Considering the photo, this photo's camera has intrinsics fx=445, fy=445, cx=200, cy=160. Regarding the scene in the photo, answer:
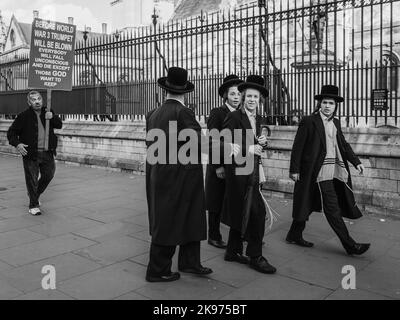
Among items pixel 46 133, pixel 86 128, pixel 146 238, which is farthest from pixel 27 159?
pixel 86 128

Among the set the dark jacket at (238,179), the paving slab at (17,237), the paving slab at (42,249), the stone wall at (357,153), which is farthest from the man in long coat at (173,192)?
the stone wall at (357,153)

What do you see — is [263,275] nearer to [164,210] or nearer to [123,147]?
[164,210]

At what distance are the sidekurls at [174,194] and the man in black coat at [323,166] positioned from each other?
1493 mm

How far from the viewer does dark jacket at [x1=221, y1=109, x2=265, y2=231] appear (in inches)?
172

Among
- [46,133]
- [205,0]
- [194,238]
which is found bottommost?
[194,238]

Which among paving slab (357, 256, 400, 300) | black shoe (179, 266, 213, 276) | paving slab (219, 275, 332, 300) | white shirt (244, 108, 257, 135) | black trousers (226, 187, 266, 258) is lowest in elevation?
paving slab (357, 256, 400, 300)

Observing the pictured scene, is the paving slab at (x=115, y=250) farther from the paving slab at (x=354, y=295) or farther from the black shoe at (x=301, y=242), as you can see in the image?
the paving slab at (x=354, y=295)

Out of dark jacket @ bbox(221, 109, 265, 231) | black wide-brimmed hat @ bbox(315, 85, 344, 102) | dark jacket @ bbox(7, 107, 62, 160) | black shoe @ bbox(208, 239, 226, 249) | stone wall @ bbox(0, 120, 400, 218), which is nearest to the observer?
dark jacket @ bbox(221, 109, 265, 231)

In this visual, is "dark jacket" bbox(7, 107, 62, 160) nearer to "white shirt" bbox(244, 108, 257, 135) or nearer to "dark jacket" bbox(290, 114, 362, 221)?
"white shirt" bbox(244, 108, 257, 135)

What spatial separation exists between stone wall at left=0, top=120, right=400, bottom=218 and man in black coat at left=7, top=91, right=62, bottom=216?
3744 mm

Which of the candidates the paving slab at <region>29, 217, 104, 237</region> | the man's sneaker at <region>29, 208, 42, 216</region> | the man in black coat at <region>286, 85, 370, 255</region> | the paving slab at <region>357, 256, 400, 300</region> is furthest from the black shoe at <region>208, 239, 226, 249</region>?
the man's sneaker at <region>29, 208, 42, 216</region>
